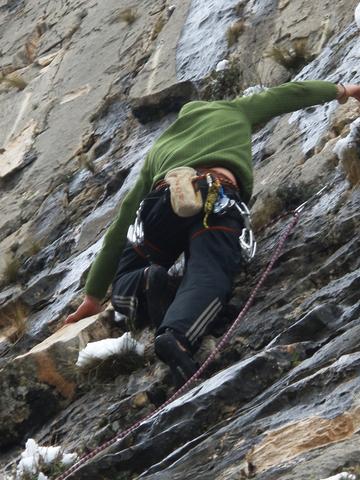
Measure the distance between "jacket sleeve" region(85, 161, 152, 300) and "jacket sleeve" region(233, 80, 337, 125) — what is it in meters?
0.62

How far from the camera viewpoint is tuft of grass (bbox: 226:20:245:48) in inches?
389

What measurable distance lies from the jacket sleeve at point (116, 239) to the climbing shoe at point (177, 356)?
1363mm

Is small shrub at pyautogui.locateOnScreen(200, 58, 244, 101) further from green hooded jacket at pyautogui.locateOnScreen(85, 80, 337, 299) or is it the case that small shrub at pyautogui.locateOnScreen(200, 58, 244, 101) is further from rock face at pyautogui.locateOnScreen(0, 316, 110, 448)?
rock face at pyautogui.locateOnScreen(0, 316, 110, 448)

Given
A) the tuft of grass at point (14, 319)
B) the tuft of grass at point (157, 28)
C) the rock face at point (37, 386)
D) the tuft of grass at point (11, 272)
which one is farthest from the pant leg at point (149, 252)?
the tuft of grass at point (157, 28)

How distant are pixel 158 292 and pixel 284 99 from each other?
1.35 meters

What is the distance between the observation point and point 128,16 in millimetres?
12781

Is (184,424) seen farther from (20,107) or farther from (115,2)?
(115,2)

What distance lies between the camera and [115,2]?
1381cm

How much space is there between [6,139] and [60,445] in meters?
7.36

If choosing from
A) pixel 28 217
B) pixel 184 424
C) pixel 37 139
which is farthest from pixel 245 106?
pixel 37 139

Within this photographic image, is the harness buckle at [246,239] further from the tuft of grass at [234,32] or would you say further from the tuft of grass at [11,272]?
the tuft of grass at [234,32]

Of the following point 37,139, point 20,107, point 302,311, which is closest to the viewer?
point 302,311

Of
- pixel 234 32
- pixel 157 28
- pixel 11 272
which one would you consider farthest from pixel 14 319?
pixel 157 28

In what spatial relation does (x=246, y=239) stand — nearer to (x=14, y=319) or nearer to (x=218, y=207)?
(x=218, y=207)
